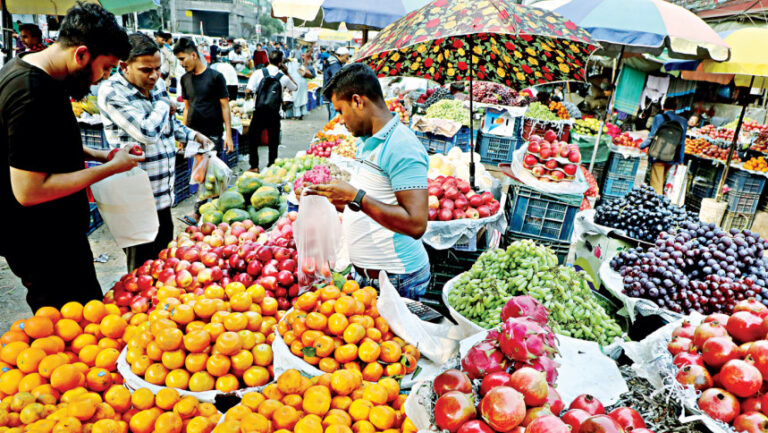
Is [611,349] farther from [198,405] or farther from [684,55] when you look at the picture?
[684,55]

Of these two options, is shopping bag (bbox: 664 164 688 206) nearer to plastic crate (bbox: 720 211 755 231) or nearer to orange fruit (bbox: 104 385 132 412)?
plastic crate (bbox: 720 211 755 231)

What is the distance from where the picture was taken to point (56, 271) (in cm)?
237

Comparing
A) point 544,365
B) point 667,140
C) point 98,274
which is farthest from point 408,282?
point 667,140

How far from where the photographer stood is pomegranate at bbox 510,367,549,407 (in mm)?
1219

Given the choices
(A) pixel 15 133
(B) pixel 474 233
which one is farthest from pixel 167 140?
(B) pixel 474 233

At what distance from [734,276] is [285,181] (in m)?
4.55

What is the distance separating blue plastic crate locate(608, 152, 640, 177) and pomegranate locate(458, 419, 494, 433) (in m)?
8.61

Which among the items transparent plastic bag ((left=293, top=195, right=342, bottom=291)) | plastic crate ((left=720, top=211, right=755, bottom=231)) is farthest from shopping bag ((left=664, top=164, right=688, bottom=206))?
transparent plastic bag ((left=293, top=195, right=342, bottom=291))

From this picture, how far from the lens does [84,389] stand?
75.3 inches

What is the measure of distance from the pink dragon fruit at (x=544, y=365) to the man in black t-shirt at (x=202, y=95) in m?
5.58

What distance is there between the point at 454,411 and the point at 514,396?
18cm

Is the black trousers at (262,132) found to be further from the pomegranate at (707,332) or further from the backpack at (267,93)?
the pomegranate at (707,332)

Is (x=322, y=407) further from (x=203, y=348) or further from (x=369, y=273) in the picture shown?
(x=369, y=273)

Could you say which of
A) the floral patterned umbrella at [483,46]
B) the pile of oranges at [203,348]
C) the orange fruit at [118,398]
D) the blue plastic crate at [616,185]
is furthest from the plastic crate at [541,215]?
the blue plastic crate at [616,185]
